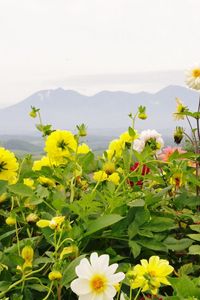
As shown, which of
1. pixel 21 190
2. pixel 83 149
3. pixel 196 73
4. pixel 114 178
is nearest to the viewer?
pixel 21 190

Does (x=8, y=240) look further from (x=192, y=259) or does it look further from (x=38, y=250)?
(x=192, y=259)

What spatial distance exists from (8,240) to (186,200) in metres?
0.49

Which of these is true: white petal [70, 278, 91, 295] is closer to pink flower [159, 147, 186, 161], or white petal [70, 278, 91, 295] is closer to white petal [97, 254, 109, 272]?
white petal [97, 254, 109, 272]

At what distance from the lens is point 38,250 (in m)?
1.15

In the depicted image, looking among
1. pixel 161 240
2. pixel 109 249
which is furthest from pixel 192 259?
pixel 109 249

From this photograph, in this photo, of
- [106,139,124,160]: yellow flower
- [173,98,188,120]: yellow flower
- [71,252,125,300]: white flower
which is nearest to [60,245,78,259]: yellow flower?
[71,252,125,300]: white flower

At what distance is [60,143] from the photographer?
1.40 metres

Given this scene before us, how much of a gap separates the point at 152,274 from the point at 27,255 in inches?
10.6

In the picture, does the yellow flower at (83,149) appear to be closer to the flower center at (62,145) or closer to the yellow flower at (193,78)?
the flower center at (62,145)

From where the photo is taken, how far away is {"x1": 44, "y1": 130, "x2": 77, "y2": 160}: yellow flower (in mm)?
1396

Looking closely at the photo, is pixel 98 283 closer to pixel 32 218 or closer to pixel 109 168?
pixel 32 218

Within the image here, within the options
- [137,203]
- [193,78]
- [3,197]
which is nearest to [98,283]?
[137,203]

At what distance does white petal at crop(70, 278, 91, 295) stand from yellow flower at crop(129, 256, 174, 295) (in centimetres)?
8

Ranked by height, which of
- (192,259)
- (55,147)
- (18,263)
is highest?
(55,147)
